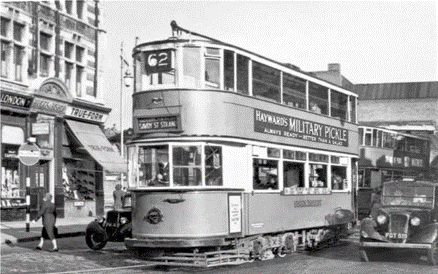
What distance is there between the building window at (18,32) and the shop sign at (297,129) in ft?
44.5

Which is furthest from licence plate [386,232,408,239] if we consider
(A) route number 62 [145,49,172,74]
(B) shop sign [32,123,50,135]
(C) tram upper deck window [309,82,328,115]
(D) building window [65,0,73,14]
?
(D) building window [65,0,73,14]

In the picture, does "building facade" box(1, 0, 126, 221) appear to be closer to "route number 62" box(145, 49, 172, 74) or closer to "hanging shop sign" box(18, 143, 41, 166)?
"hanging shop sign" box(18, 143, 41, 166)

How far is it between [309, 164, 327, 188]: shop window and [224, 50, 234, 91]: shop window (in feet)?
13.4

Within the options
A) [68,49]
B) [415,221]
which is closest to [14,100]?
[68,49]

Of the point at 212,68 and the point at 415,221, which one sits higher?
the point at 212,68

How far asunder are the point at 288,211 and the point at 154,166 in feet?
13.1

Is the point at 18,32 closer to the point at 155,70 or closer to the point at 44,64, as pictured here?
the point at 44,64

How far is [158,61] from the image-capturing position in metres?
14.2

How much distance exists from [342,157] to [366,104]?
163 feet

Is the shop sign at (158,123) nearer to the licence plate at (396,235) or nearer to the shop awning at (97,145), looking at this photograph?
the licence plate at (396,235)

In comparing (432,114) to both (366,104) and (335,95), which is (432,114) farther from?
(335,95)

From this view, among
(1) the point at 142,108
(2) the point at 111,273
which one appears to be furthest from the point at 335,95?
(2) the point at 111,273

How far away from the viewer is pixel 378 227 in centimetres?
1550

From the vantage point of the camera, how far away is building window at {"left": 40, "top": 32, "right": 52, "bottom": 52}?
92.0 feet
